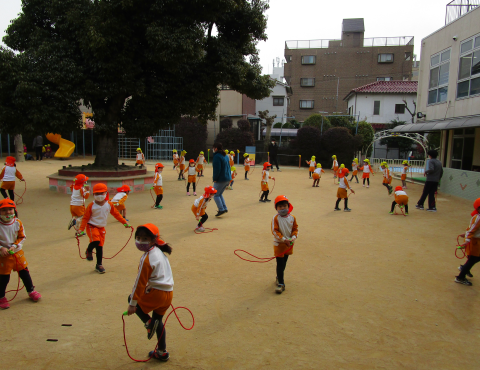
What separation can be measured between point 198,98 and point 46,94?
536 centimetres

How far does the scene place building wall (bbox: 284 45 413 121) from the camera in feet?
139

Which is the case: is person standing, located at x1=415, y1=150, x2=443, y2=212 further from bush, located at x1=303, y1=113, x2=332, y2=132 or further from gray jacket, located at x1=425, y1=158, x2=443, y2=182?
bush, located at x1=303, y1=113, x2=332, y2=132

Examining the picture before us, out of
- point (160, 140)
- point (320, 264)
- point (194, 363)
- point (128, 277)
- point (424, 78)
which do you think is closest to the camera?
point (194, 363)

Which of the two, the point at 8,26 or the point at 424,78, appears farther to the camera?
the point at 424,78

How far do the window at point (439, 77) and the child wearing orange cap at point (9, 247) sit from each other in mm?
18227

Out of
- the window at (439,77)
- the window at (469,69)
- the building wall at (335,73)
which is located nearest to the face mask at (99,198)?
A: the window at (469,69)

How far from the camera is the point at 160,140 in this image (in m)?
30.1

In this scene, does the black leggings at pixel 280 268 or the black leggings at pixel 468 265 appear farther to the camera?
the black leggings at pixel 468 265

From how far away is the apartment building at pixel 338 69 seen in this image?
138 feet

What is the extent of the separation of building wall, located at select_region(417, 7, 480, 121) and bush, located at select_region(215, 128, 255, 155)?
13850mm

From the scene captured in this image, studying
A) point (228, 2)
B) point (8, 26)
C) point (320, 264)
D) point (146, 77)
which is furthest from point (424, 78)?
point (8, 26)

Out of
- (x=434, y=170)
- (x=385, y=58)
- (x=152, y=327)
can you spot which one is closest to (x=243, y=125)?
(x=434, y=170)

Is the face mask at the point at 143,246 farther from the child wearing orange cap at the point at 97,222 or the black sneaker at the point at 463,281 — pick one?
the black sneaker at the point at 463,281

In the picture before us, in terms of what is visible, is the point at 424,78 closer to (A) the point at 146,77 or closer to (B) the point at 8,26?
(A) the point at 146,77
